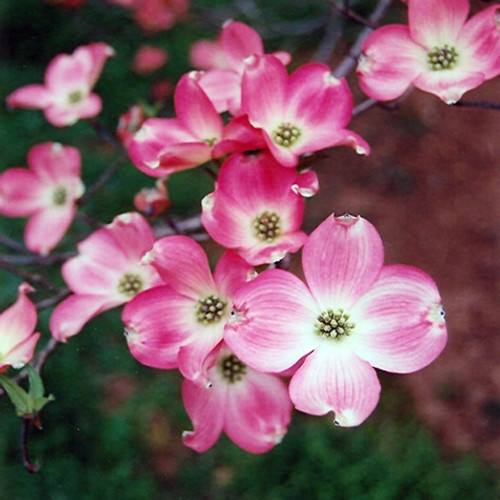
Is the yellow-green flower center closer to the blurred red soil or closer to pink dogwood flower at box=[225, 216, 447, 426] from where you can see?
pink dogwood flower at box=[225, 216, 447, 426]

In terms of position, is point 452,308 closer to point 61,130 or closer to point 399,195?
point 399,195

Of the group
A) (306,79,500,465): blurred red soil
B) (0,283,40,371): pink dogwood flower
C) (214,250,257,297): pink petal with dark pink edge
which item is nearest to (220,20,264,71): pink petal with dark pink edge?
(214,250,257,297): pink petal with dark pink edge

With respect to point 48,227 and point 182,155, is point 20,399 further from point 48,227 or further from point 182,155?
point 48,227

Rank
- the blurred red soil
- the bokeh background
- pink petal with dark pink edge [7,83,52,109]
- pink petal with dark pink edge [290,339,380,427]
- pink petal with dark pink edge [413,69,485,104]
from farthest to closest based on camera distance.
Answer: the blurred red soil → the bokeh background → pink petal with dark pink edge [7,83,52,109] → pink petal with dark pink edge [413,69,485,104] → pink petal with dark pink edge [290,339,380,427]

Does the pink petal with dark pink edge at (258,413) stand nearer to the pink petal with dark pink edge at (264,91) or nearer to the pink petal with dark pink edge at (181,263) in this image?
the pink petal with dark pink edge at (181,263)

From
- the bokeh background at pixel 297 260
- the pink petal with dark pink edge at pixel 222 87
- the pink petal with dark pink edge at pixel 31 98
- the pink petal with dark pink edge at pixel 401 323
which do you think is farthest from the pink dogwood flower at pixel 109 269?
the bokeh background at pixel 297 260
